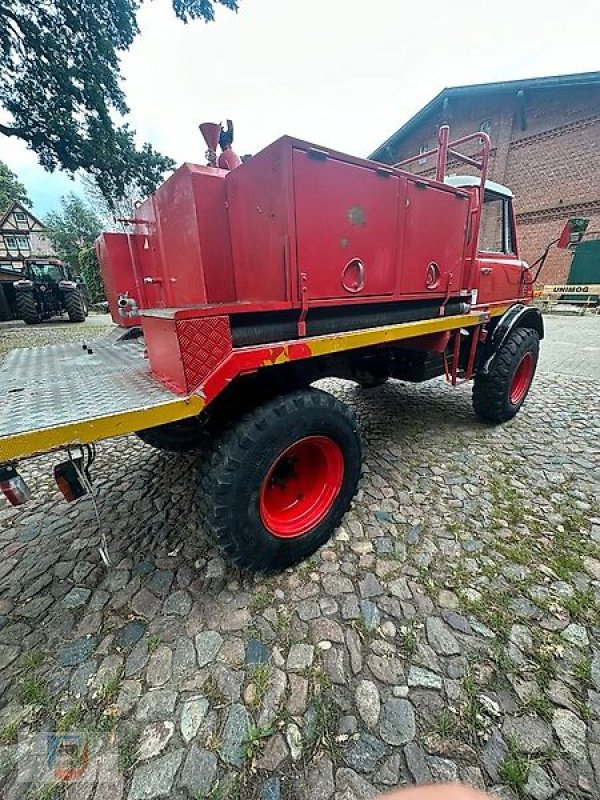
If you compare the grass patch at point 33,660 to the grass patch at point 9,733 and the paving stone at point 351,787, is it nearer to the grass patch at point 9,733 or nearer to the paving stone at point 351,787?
the grass patch at point 9,733

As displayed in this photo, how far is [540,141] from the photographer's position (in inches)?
548

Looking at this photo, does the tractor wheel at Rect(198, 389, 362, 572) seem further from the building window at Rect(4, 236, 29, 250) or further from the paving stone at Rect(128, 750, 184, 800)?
the building window at Rect(4, 236, 29, 250)

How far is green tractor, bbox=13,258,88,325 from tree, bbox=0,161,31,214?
1556 inches

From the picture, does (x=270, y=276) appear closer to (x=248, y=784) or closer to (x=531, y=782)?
(x=248, y=784)

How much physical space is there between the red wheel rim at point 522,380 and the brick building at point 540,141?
1286 centimetres

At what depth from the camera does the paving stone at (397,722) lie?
4.46 ft

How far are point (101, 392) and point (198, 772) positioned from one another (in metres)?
1.65

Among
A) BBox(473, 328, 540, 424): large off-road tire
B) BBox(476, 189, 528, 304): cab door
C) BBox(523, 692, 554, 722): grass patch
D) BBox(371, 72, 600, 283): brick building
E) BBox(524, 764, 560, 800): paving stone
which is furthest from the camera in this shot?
BBox(371, 72, 600, 283): brick building

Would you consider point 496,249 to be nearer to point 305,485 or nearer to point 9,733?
point 305,485

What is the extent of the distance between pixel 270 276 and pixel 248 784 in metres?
2.16

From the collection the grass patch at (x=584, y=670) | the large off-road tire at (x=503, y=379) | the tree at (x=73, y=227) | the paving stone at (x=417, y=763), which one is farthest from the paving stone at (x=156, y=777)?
the tree at (x=73, y=227)

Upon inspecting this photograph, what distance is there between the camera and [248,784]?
125 centimetres

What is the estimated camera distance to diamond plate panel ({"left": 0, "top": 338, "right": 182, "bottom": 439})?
1505 millimetres

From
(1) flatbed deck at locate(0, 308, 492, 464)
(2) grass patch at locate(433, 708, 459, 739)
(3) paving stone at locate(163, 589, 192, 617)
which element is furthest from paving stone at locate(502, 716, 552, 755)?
(1) flatbed deck at locate(0, 308, 492, 464)
